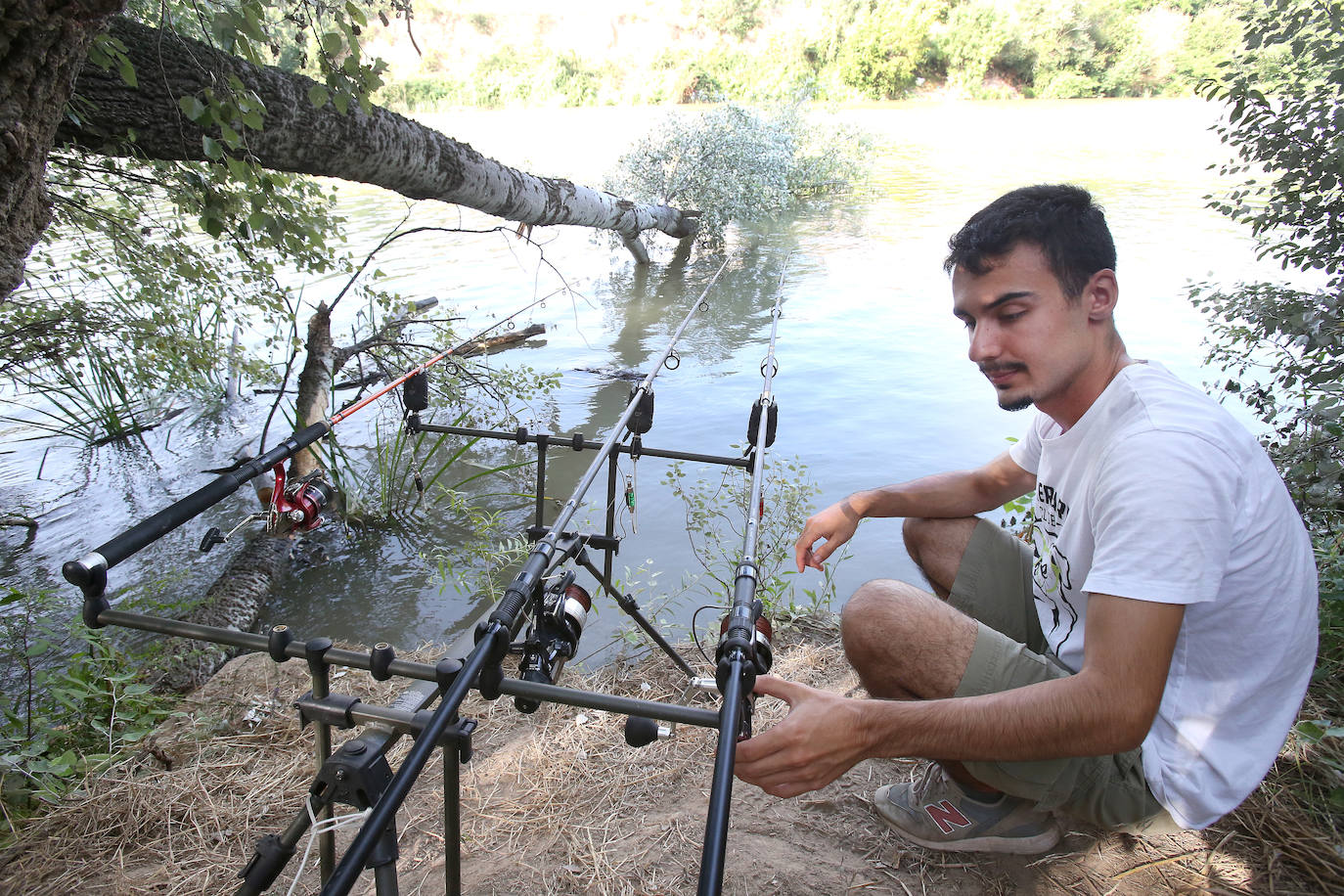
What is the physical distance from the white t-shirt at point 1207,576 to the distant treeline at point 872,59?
3461 cm

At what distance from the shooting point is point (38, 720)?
8.44 feet

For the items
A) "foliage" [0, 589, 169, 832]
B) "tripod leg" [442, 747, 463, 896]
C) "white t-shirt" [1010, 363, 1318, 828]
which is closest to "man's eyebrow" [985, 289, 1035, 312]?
"white t-shirt" [1010, 363, 1318, 828]

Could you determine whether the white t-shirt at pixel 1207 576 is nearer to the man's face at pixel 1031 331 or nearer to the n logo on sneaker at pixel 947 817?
the man's face at pixel 1031 331

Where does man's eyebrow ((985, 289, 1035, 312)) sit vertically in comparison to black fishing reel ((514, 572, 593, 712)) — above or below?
above

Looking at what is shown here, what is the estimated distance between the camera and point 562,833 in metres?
2.09

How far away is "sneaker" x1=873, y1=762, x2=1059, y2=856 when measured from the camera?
5.92 ft

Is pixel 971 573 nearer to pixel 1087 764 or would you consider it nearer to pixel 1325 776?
pixel 1087 764

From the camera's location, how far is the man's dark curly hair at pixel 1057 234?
5.86 ft

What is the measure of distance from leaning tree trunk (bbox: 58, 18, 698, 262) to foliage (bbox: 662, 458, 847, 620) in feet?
7.26

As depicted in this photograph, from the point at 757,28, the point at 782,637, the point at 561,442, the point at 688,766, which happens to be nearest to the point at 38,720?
the point at 561,442

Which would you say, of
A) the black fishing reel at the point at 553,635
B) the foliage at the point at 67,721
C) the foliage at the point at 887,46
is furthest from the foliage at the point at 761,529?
the foliage at the point at 887,46

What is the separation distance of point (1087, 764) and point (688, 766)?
1.19 metres

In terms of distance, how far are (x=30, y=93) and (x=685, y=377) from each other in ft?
18.0

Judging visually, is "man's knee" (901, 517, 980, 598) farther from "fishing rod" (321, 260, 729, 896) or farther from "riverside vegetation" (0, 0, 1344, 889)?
"fishing rod" (321, 260, 729, 896)
